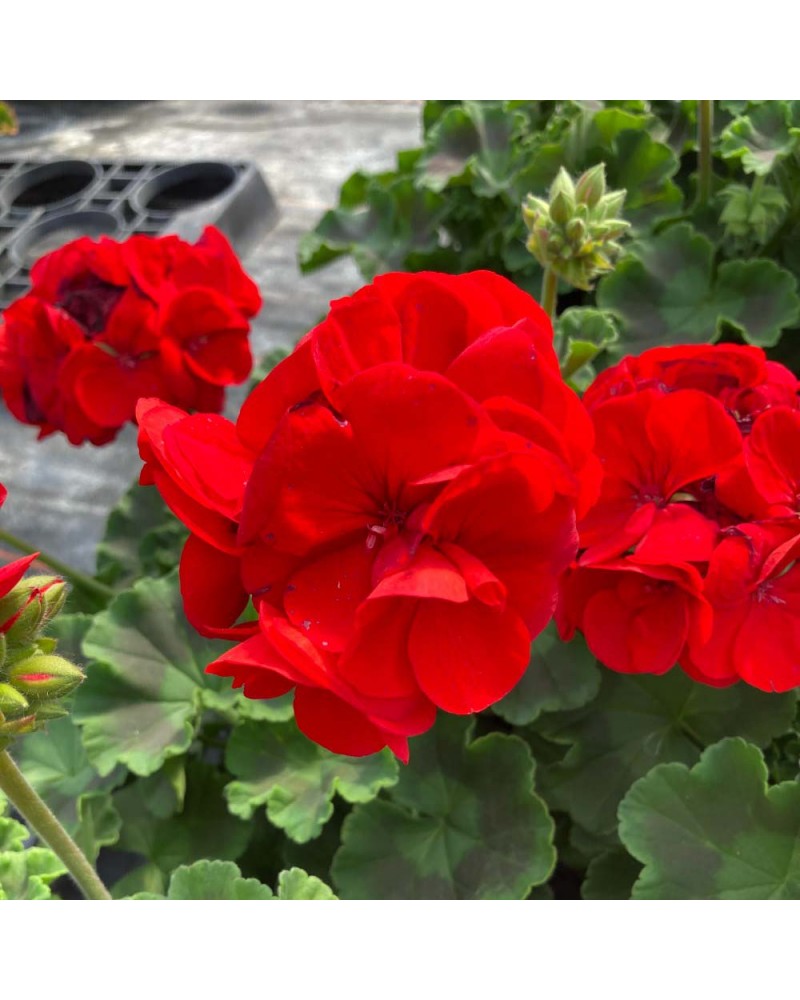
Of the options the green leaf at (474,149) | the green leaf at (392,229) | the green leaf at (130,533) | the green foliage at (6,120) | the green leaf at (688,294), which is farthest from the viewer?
the green foliage at (6,120)

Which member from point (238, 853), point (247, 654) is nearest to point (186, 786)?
point (238, 853)

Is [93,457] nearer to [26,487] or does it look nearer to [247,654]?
[26,487]

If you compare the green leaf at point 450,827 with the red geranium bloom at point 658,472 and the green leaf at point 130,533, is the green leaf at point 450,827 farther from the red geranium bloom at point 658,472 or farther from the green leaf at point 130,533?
the green leaf at point 130,533

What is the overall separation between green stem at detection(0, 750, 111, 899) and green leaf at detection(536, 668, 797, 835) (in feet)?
1.74

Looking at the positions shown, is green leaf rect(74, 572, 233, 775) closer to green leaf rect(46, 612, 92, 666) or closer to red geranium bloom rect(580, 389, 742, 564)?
green leaf rect(46, 612, 92, 666)

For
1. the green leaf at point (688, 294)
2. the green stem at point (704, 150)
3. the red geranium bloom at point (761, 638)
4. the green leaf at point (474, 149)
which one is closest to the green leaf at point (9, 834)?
the red geranium bloom at point (761, 638)

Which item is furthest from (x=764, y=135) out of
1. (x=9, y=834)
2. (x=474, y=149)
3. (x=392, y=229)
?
(x=9, y=834)

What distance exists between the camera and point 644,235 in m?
1.43

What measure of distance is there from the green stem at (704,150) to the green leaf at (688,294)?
5.1 inches

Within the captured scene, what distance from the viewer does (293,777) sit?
107cm

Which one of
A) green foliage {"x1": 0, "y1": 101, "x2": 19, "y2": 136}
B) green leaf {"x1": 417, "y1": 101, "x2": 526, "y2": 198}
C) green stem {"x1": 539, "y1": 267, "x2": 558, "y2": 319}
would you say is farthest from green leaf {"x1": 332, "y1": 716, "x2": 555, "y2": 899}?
green foliage {"x1": 0, "y1": 101, "x2": 19, "y2": 136}

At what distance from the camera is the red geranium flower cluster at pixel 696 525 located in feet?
2.10

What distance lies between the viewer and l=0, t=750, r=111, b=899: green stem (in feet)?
1.84

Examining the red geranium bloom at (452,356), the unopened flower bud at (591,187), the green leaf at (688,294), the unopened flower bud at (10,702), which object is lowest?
the green leaf at (688,294)
